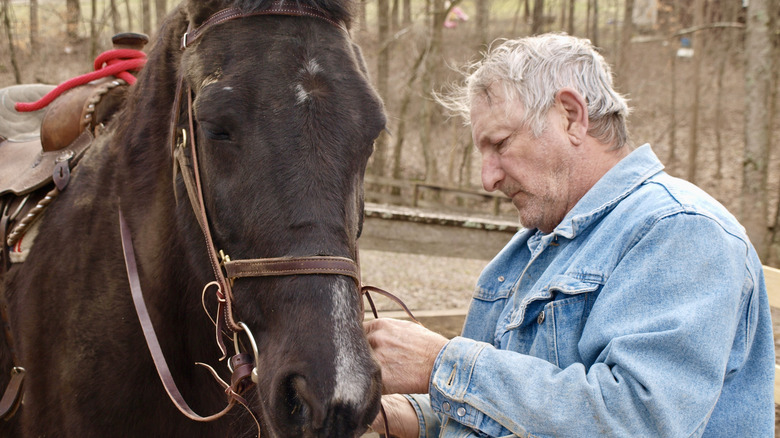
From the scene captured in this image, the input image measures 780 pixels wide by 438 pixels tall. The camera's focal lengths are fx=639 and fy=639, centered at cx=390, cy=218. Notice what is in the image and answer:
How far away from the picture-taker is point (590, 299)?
1.69 m

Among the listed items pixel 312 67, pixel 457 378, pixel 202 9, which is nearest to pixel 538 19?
pixel 202 9

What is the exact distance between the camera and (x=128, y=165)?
222cm

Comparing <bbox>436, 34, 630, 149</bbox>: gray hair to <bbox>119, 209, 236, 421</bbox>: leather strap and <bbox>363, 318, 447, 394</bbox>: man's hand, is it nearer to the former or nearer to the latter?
<bbox>363, 318, 447, 394</bbox>: man's hand

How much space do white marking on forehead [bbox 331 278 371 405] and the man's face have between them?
657 mm

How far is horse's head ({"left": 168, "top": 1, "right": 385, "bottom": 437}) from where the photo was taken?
148cm

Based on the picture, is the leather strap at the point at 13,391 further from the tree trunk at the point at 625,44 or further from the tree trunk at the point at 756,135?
the tree trunk at the point at 625,44

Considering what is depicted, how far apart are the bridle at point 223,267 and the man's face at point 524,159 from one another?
49cm

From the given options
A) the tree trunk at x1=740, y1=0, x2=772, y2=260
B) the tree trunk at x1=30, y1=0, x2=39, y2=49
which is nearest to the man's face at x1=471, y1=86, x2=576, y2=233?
the tree trunk at x1=740, y1=0, x2=772, y2=260

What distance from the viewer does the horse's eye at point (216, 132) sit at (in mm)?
1688

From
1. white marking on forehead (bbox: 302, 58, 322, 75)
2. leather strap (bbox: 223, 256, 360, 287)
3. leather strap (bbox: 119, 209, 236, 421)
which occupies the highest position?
white marking on forehead (bbox: 302, 58, 322, 75)

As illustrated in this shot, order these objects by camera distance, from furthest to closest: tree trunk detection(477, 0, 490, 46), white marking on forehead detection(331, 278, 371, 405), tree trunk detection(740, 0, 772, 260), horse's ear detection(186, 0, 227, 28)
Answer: tree trunk detection(477, 0, 490, 46) < tree trunk detection(740, 0, 772, 260) < horse's ear detection(186, 0, 227, 28) < white marking on forehead detection(331, 278, 371, 405)

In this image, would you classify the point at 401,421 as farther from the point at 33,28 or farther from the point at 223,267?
the point at 33,28

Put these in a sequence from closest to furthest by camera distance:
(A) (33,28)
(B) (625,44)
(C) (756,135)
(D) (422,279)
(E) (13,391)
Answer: (E) (13,391) < (C) (756,135) < (D) (422,279) < (A) (33,28) < (B) (625,44)

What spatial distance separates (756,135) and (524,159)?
21.1ft
